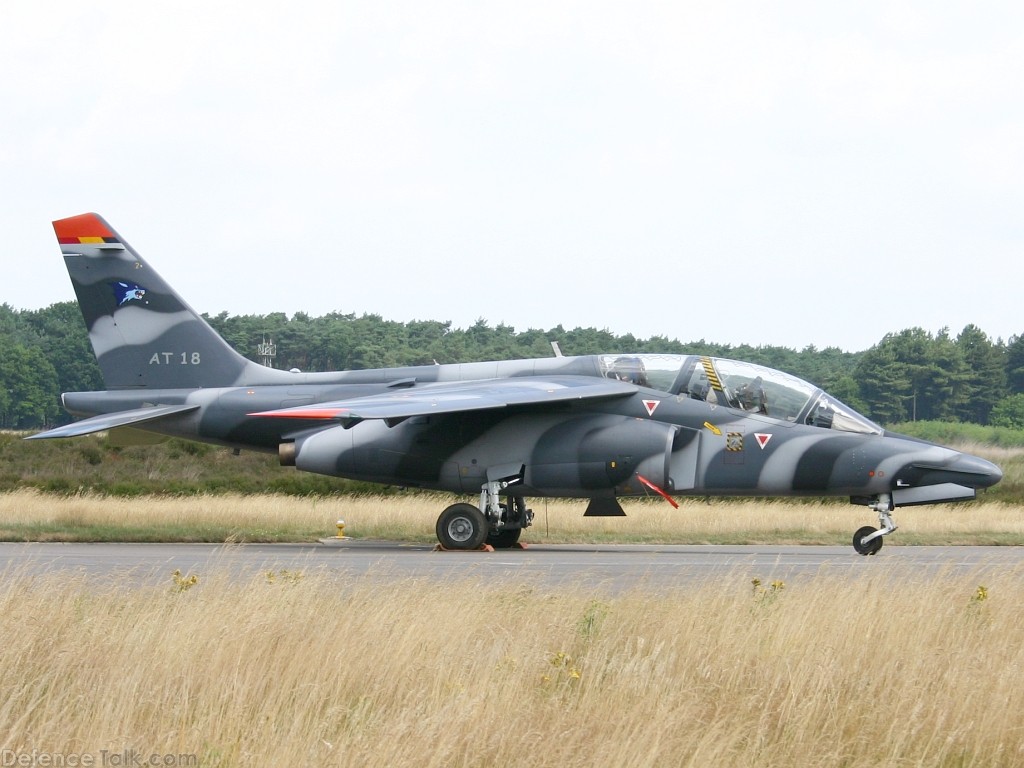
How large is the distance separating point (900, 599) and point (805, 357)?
266 feet

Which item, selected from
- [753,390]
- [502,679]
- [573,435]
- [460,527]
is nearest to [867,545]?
[753,390]

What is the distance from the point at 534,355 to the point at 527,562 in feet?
157

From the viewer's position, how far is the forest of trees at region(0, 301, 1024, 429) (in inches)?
2613

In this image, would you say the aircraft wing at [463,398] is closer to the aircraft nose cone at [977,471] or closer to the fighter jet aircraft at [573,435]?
the fighter jet aircraft at [573,435]

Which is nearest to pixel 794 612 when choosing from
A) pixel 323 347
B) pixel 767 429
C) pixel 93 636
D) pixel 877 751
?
pixel 877 751

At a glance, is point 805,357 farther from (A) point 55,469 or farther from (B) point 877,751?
(B) point 877,751

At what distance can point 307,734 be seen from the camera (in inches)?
225

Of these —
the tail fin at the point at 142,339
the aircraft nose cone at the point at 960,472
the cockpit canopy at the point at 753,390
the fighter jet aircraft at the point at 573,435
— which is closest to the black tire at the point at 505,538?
the fighter jet aircraft at the point at 573,435

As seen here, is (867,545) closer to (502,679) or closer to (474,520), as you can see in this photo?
(474,520)

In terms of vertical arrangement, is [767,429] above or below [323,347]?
below

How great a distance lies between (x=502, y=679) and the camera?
6.54m

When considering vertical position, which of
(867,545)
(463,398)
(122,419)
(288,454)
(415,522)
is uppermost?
(122,419)

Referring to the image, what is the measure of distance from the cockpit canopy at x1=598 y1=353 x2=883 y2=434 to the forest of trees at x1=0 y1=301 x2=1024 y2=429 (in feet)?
A: 138

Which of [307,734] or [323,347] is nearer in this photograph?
[307,734]
